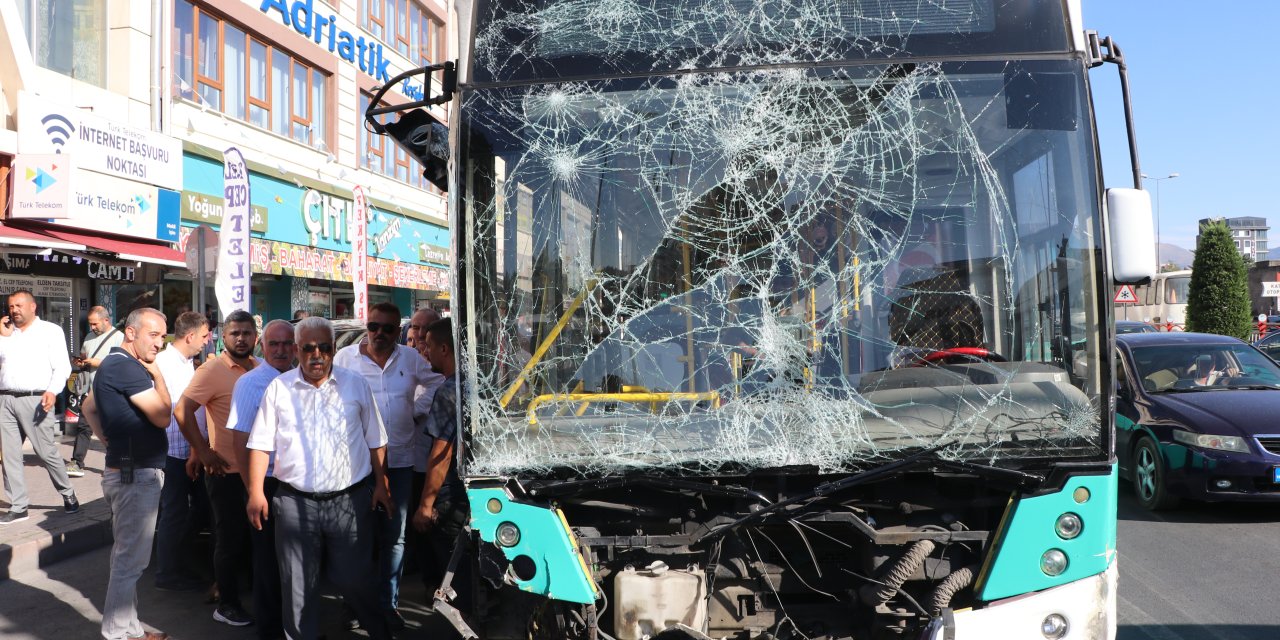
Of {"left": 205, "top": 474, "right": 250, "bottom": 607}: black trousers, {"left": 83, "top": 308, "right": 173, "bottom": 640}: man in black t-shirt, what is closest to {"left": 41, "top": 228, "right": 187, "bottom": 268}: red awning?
{"left": 205, "top": 474, "right": 250, "bottom": 607}: black trousers

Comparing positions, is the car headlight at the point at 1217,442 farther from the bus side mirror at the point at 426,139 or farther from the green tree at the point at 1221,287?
the green tree at the point at 1221,287

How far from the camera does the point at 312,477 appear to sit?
15.3 ft

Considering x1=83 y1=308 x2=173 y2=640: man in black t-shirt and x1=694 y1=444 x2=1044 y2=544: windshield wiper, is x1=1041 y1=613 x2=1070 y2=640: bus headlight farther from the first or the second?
x1=83 y1=308 x2=173 y2=640: man in black t-shirt

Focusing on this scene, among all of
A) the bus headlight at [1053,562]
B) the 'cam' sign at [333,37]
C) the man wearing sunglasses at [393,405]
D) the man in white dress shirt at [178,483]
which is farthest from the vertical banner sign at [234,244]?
the 'cam' sign at [333,37]

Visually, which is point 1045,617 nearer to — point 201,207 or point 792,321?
point 792,321

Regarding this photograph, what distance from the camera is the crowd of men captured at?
472cm

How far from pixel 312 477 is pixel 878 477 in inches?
104

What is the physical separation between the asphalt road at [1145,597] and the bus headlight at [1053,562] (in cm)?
186

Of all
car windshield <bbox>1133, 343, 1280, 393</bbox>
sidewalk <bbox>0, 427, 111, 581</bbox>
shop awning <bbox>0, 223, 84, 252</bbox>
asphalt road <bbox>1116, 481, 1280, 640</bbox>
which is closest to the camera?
asphalt road <bbox>1116, 481, 1280, 640</bbox>

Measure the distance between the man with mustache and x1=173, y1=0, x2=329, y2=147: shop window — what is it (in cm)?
1146

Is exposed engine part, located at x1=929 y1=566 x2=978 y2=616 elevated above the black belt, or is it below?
below

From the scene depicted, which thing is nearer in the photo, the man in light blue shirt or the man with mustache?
the man in light blue shirt

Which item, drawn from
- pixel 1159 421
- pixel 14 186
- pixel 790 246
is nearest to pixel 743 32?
pixel 790 246

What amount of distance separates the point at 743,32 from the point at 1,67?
11.8m
